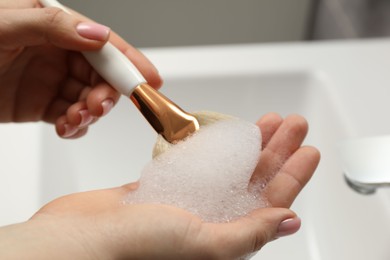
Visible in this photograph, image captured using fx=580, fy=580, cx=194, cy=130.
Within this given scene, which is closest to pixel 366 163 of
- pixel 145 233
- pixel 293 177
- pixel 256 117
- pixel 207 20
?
pixel 293 177

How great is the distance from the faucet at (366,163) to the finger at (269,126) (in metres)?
0.09

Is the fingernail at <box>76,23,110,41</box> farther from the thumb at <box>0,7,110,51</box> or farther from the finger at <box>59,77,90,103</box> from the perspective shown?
the finger at <box>59,77,90,103</box>

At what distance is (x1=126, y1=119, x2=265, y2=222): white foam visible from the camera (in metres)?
0.46

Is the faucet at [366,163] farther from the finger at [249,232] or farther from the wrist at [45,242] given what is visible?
the wrist at [45,242]

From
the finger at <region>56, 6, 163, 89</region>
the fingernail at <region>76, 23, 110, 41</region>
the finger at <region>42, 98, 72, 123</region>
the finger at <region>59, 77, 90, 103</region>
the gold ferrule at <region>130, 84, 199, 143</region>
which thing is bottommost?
the finger at <region>42, 98, 72, 123</region>

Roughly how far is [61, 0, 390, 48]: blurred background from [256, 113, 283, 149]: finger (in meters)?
0.47

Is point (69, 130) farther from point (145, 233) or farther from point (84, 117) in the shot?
point (145, 233)

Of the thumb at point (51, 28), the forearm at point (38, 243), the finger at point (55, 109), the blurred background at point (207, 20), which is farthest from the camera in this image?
the blurred background at point (207, 20)

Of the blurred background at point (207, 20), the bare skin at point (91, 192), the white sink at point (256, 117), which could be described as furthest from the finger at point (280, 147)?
the blurred background at point (207, 20)

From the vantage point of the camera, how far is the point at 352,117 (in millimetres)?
624

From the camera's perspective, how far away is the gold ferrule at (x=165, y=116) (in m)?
0.50

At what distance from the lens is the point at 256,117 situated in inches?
27.1

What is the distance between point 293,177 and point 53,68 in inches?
11.3

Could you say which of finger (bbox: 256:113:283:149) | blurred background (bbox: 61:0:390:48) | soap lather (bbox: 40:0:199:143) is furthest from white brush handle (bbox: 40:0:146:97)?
blurred background (bbox: 61:0:390:48)
